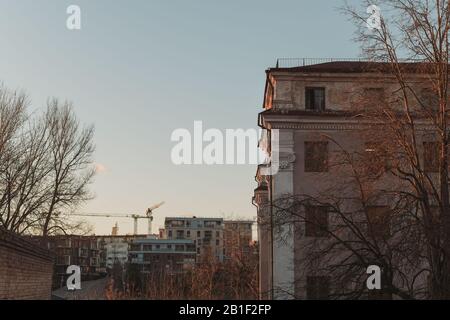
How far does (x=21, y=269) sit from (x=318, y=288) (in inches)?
398

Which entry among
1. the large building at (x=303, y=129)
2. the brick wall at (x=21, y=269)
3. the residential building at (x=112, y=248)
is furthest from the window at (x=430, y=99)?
the residential building at (x=112, y=248)

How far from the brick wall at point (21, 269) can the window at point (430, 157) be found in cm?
1463

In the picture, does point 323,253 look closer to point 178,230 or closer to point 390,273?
point 390,273

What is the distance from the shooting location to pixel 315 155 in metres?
27.4

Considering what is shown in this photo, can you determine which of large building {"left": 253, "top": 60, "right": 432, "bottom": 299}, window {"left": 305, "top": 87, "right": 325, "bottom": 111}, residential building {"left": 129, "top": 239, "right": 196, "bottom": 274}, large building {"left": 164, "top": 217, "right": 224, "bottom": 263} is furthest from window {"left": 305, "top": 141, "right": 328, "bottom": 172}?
large building {"left": 164, "top": 217, "right": 224, "bottom": 263}

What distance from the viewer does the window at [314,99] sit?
28.6 metres

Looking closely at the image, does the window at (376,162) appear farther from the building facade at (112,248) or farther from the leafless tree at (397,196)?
the building facade at (112,248)

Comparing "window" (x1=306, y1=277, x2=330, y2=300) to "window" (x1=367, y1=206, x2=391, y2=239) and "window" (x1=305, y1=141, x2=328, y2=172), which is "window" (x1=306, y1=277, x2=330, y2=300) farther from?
"window" (x1=305, y1=141, x2=328, y2=172)

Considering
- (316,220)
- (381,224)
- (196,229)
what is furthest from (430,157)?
(196,229)

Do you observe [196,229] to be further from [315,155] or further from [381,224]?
[381,224]

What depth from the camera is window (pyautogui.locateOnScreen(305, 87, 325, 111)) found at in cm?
2862

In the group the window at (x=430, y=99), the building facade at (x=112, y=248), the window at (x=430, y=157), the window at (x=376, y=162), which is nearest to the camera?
the window at (x=376, y=162)
